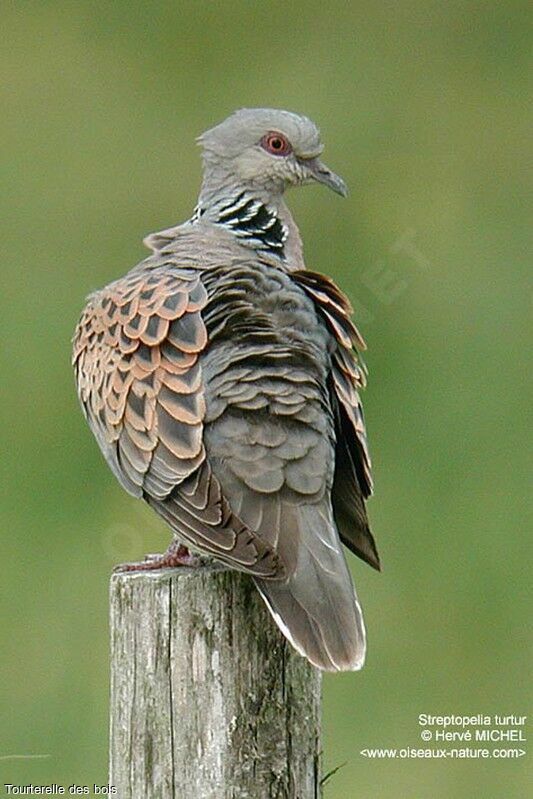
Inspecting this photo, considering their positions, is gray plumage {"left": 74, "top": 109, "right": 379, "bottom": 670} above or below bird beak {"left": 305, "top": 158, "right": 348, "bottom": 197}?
below

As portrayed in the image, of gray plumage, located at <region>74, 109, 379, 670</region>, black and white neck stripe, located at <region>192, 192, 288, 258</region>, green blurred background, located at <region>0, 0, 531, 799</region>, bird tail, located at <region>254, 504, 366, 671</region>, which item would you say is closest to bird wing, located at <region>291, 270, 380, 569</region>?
gray plumage, located at <region>74, 109, 379, 670</region>

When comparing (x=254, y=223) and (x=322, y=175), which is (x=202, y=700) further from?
(x=322, y=175)

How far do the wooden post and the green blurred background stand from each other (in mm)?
1995

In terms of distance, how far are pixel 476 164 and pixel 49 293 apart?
2.68 metres

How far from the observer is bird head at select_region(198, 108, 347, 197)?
267 inches

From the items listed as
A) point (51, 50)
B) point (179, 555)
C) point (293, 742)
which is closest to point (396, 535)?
point (179, 555)

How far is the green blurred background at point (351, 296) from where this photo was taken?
812 centimetres

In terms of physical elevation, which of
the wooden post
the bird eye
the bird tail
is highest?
the bird eye

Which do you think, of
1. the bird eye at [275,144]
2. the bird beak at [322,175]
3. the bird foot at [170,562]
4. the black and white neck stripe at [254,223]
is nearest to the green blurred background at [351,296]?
the bird foot at [170,562]

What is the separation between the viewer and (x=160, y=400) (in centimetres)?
555

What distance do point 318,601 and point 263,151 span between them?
2.09m

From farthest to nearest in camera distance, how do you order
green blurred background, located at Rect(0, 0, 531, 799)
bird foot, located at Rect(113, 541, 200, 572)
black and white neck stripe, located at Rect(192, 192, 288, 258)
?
1. green blurred background, located at Rect(0, 0, 531, 799)
2. black and white neck stripe, located at Rect(192, 192, 288, 258)
3. bird foot, located at Rect(113, 541, 200, 572)

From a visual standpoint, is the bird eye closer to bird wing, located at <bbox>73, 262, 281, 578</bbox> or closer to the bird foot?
bird wing, located at <bbox>73, 262, 281, 578</bbox>

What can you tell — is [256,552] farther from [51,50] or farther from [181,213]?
[51,50]
